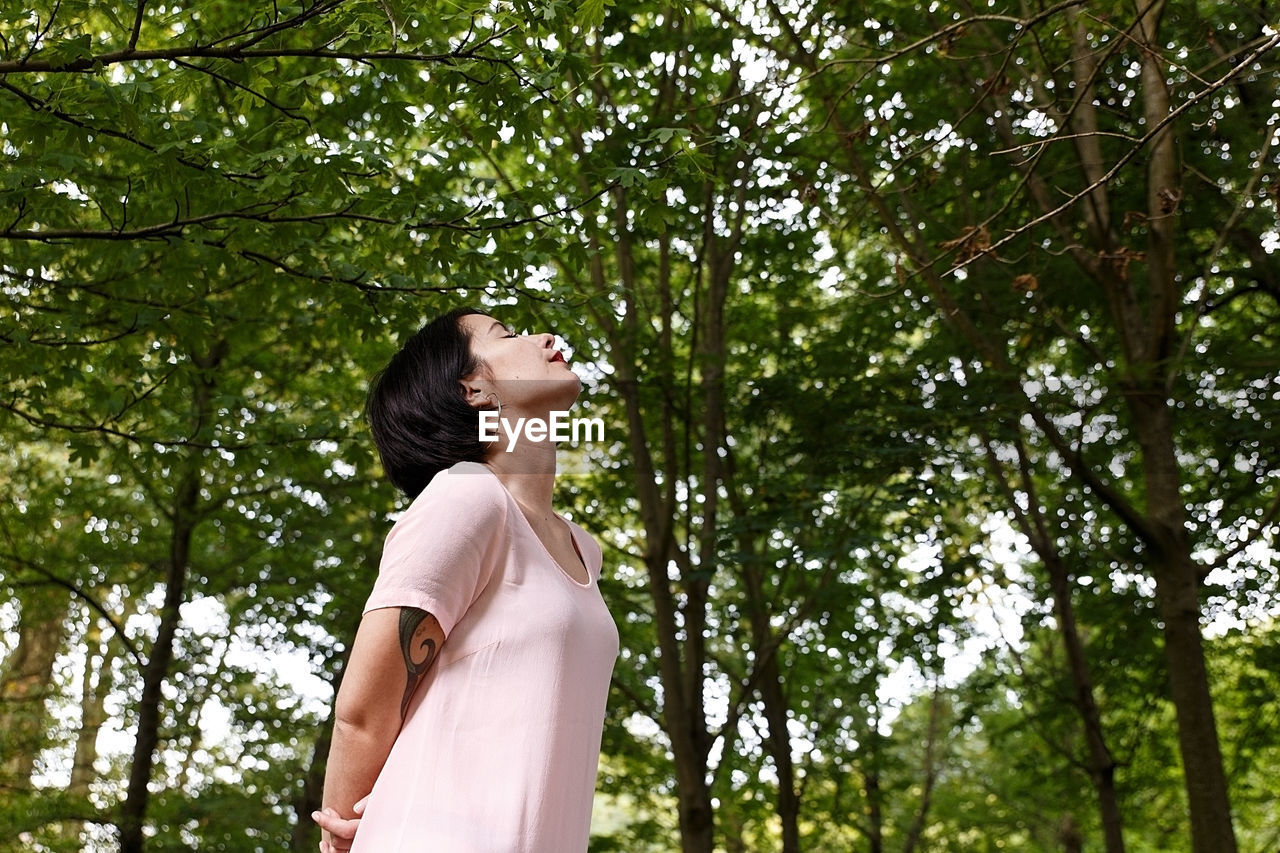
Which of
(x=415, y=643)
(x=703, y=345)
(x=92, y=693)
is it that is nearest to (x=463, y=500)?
(x=415, y=643)

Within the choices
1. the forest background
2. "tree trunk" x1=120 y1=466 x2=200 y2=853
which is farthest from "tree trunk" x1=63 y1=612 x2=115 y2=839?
"tree trunk" x1=120 y1=466 x2=200 y2=853

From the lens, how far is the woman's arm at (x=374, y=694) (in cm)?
Result: 177

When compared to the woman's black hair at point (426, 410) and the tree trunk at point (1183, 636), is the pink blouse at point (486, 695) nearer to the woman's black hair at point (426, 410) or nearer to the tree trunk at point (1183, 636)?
the woman's black hair at point (426, 410)

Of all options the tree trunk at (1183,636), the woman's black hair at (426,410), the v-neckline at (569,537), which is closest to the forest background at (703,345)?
the tree trunk at (1183,636)

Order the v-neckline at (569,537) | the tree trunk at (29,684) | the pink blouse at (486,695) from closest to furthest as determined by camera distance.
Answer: the pink blouse at (486,695), the v-neckline at (569,537), the tree trunk at (29,684)

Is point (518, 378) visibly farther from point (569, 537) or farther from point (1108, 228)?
point (1108, 228)

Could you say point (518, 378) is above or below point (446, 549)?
above

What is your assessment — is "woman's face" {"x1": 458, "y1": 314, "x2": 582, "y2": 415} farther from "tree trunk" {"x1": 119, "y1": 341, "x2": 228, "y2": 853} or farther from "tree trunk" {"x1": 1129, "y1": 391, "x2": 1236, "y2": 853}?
"tree trunk" {"x1": 119, "y1": 341, "x2": 228, "y2": 853}

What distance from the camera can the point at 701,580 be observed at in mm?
7359

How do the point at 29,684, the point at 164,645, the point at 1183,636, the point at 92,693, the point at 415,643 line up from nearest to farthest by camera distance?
the point at 415,643, the point at 1183,636, the point at 164,645, the point at 29,684, the point at 92,693

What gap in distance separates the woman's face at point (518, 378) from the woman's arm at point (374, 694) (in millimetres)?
507

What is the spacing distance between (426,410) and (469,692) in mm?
573

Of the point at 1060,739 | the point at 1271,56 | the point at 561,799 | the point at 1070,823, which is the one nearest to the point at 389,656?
the point at 561,799

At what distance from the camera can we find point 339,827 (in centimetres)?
183
